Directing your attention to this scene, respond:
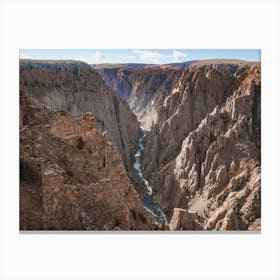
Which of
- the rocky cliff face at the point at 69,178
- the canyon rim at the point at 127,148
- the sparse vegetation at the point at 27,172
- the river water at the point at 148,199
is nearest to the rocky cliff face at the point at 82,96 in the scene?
the canyon rim at the point at 127,148

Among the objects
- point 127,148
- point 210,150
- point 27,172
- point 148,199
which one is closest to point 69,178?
point 27,172

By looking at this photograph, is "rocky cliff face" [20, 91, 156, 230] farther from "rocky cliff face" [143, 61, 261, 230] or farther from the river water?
Answer: "rocky cliff face" [143, 61, 261, 230]

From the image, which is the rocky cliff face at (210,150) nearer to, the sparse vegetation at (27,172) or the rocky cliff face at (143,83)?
the rocky cliff face at (143,83)

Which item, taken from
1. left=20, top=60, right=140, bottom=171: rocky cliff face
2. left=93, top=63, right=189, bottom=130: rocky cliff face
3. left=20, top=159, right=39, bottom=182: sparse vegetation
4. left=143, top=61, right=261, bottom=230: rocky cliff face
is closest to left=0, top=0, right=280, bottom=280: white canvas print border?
left=20, top=159, right=39, bottom=182: sparse vegetation
